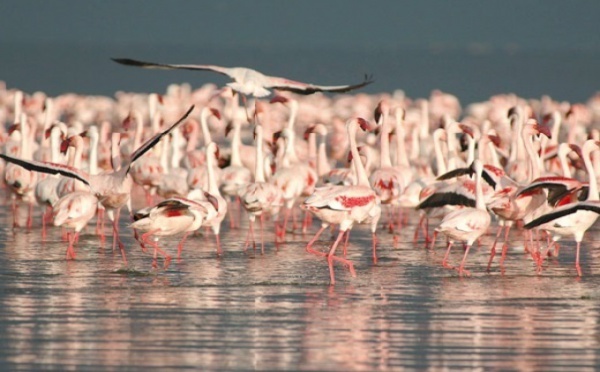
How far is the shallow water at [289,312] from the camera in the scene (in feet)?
30.7

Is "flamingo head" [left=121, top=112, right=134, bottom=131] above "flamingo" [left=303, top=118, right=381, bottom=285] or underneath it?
above

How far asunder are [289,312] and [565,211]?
9.83ft

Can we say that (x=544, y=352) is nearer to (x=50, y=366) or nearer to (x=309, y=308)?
(x=309, y=308)

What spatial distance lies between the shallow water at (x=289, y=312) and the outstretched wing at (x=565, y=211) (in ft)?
1.60

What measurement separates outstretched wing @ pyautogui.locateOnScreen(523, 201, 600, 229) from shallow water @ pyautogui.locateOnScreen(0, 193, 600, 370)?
49 cm

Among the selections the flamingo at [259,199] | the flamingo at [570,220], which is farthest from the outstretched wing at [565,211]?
the flamingo at [259,199]

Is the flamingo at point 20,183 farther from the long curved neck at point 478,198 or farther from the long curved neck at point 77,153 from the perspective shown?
the long curved neck at point 478,198

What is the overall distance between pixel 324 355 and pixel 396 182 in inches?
280

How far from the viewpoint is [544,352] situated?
9.51 meters

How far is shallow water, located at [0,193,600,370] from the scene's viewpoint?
9359mm

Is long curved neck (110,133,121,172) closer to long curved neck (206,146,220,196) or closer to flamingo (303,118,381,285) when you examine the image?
long curved neck (206,146,220,196)

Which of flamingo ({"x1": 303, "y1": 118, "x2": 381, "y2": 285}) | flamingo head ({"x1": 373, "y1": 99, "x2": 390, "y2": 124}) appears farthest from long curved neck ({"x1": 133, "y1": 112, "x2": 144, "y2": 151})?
flamingo ({"x1": 303, "y1": 118, "x2": 381, "y2": 285})

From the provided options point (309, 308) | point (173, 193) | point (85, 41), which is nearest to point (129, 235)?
point (173, 193)

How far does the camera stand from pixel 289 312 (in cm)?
1093
